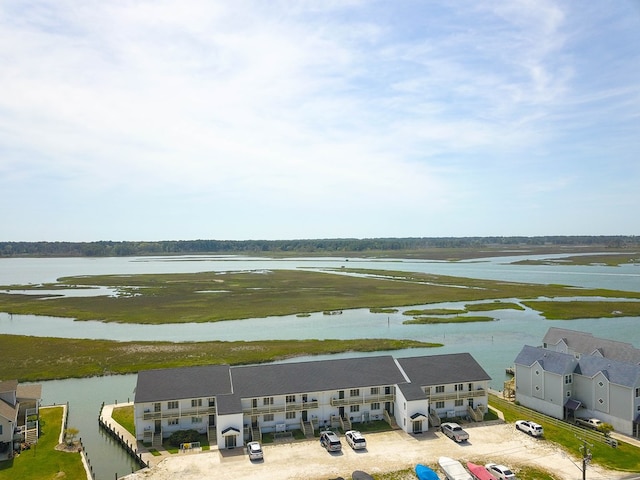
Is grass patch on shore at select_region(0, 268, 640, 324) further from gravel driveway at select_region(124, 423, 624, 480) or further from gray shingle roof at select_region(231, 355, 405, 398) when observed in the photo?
gravel driveway at select_region(124, 423, 624, 480)

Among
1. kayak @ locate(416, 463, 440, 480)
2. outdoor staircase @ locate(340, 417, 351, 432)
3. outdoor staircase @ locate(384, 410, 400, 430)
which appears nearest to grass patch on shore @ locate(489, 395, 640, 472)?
outdoor staircase @ locate(384, 410, 400, 430)

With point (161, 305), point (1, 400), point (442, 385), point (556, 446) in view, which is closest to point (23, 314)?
point (161, 305)

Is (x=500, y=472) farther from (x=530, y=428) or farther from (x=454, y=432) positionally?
(x=530, y=428)

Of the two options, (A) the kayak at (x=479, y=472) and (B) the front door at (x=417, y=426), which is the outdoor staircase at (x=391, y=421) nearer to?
(B) the front door at (x=417, y=426)

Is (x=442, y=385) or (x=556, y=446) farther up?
(x=442, y=385)

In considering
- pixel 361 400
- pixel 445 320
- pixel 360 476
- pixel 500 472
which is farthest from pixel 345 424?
pixel 445 320

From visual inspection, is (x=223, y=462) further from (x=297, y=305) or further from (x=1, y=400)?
(x=297, y=305)
